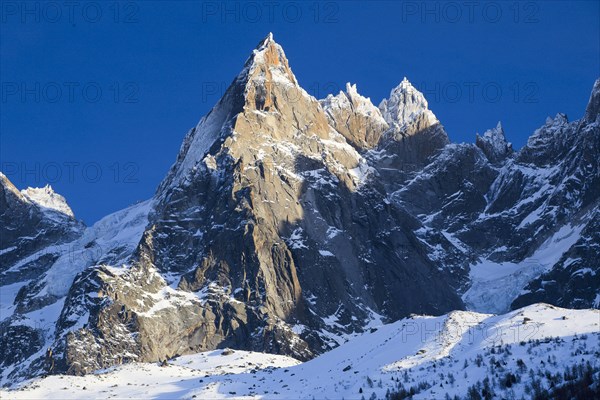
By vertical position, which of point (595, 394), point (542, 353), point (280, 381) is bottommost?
point (595, 394)

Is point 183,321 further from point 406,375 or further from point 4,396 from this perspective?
point 406,375

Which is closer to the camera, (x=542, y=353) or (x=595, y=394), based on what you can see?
(x=595, y=394)

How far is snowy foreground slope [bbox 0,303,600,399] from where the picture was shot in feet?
257

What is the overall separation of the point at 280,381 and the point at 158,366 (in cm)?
1932

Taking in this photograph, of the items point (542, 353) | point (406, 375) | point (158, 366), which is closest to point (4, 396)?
point (158, 366)

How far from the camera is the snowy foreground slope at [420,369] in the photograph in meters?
78.4

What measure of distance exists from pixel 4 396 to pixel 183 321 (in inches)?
3765

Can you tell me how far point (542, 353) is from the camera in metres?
84.1

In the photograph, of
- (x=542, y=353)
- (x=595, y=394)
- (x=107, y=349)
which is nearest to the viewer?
(x=595, y=394)

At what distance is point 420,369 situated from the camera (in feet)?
298

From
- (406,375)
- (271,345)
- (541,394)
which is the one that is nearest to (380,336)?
(406,375)

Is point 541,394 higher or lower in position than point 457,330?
lower

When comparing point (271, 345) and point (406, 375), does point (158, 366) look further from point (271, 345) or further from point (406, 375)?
point (271, 345)

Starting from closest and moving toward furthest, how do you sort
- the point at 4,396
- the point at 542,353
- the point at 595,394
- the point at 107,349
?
the point at 595,394, the point at 542,353, the point at 4,396, the point at 107,349
